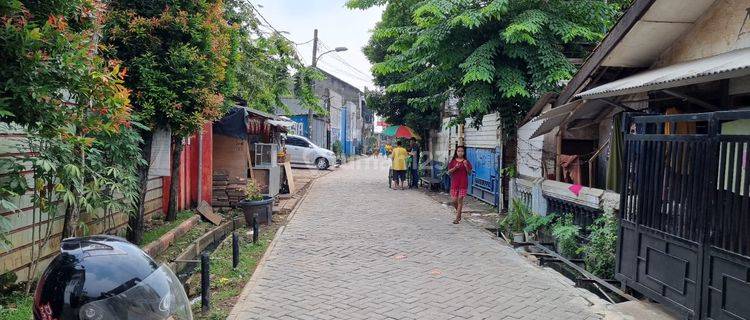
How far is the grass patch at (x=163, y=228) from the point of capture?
7980mm

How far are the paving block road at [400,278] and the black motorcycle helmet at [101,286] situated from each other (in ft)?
9.45

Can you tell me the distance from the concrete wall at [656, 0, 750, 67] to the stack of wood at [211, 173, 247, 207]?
9329mm

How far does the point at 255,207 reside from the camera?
34.6 ft

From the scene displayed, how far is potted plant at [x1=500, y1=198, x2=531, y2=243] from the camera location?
921 cm

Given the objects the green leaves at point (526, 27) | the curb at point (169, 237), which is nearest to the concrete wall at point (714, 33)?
the green leaves at point (526, 27)

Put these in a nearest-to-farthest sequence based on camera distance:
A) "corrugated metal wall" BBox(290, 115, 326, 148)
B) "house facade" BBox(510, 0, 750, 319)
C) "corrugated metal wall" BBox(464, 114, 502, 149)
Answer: "house facade" BBox(510, 0, 750, 319)
"corrugated metal wall" BBox(464, 114, 502, 149)
"corrugated metal wall" BBox(290, 115, 326, 148)

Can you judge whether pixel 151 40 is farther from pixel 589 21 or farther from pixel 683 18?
pixel 589 21

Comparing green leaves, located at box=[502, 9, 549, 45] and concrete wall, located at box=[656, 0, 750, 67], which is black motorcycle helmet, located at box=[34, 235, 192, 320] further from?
green leaves, located at box=[502, 9, 549, 45]

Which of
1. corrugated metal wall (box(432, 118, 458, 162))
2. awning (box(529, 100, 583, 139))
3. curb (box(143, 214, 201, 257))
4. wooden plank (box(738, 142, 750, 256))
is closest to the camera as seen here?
wooden plank (box(738, 142, 750, 256))

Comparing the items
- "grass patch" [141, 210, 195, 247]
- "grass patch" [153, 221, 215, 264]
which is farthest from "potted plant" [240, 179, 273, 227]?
"grass patch" [141, 210, 195, 247]

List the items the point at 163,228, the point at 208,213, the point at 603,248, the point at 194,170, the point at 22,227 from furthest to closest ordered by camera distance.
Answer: the point at 194,170
the point at 208,213
the point at 163,228
the point at 603,248
the point at 22,227

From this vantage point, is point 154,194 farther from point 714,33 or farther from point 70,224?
point 714,33

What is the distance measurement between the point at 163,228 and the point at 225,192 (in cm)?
348

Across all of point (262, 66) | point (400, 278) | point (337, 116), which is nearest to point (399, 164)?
point (262, 66)
